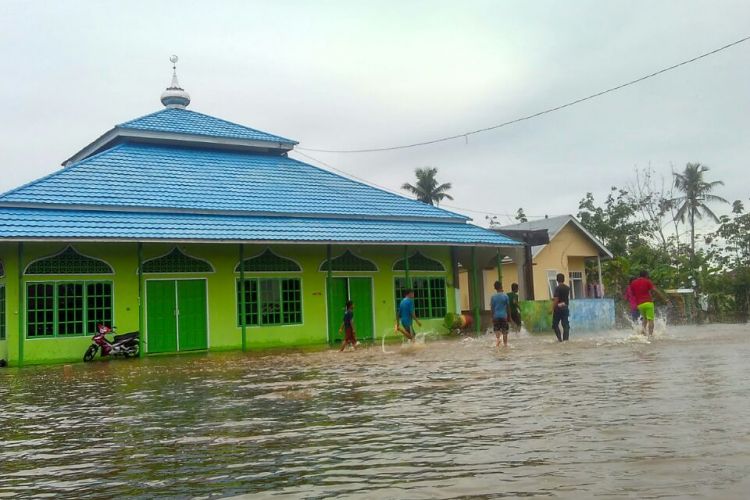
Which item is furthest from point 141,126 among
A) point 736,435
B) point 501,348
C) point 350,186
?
point 736,435

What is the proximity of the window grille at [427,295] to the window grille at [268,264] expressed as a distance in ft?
12.2

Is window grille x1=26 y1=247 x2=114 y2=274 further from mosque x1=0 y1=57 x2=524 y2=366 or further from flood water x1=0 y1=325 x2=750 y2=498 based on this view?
flood water x1=0 y1=325 x2=750 y2=498

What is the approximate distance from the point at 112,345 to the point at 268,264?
488 cm

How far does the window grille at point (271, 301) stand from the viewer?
21047 millimetres

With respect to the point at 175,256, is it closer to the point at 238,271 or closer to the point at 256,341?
the point at 238,271

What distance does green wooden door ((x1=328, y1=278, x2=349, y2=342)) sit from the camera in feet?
72.7

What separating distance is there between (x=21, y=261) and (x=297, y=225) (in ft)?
23.4

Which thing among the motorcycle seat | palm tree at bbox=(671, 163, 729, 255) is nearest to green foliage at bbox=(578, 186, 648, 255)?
palm tree at bbox=(671, 163, 729, 255)

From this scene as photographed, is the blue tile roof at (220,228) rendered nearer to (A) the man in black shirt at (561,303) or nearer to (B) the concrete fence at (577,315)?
(B) the concrete fence at (577,315)

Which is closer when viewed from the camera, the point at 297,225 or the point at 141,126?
the point at 297,225

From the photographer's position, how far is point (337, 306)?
22578 millimetres

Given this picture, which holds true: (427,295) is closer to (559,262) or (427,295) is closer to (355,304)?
(355,304)

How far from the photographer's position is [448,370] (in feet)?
37.5

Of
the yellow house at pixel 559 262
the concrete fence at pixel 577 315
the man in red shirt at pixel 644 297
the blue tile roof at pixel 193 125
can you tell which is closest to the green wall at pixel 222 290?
the concrete fence at pixel 577 315
